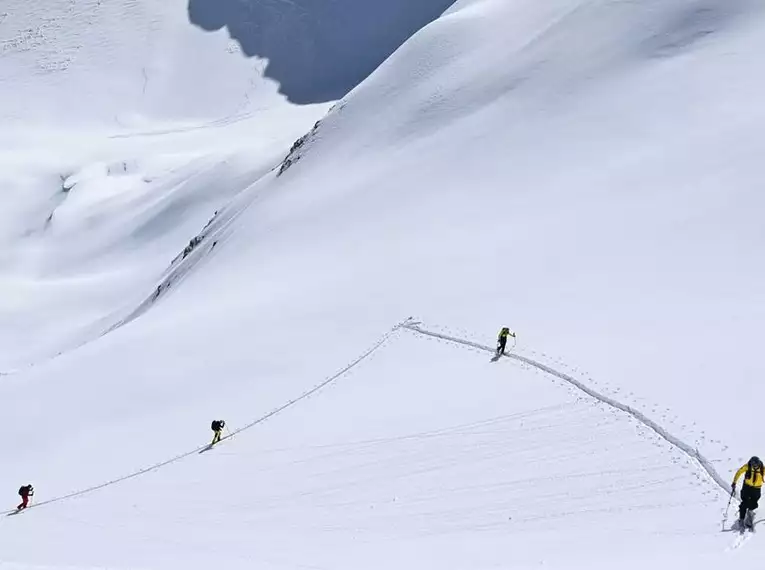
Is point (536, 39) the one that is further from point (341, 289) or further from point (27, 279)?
point (27, 279)

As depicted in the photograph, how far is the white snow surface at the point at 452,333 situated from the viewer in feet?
53.8

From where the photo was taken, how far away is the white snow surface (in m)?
16.4

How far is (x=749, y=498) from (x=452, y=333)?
15774mm

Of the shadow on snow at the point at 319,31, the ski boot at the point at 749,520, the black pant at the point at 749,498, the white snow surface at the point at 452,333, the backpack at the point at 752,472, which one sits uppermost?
the backpack at the point at 752,472

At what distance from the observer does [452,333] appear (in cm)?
2823

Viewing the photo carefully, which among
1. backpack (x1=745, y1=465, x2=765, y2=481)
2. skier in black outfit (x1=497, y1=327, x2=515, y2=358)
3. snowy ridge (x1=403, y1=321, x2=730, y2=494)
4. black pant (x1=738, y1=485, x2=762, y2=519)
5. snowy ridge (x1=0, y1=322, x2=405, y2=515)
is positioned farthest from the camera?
skier in black outfit (x1=497, y1=327, x2=515, y2=358)

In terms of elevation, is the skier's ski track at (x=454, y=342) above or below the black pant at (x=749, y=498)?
below

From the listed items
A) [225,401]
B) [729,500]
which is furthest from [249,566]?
[225,401]

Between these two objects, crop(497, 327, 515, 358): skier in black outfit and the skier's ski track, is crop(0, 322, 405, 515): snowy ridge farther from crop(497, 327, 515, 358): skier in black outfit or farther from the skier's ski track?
crop(497, 327, 515, 358): skier in black outfit

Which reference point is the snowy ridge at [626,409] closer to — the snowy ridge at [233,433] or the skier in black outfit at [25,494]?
the snowy ridge at [233,433]

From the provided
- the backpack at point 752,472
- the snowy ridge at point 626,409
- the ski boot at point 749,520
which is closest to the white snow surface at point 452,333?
the snowy ridge at point 626,409

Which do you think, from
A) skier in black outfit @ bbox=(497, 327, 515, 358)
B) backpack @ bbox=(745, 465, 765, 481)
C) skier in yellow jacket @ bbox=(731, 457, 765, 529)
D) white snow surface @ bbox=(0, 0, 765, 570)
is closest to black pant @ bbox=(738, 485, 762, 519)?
skier in yellow jacket @ bbox=(731, 457, 765, 529)

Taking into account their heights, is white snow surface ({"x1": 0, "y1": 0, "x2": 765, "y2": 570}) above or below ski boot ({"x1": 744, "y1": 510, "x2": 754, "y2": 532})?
below

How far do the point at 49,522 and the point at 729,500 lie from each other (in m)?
16.0
